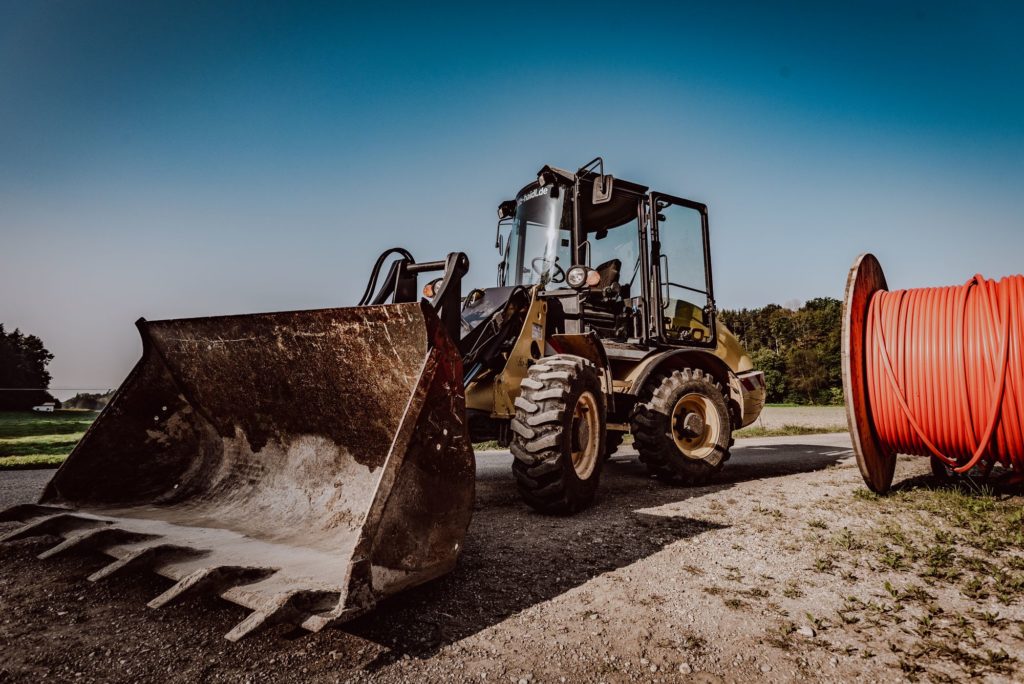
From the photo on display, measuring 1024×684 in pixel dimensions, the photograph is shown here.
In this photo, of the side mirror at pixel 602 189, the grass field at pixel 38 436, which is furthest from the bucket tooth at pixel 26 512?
the side mirror at pixel 602 189

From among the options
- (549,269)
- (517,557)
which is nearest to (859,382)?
(549,269)

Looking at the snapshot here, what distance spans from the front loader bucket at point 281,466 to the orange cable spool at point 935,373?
3756 mm

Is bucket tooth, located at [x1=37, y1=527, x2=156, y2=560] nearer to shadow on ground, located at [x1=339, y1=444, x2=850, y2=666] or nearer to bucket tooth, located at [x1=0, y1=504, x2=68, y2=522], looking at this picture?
bucket tooth, located at [x1=0, y1=504, x2=68, y2=522]

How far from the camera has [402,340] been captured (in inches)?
109

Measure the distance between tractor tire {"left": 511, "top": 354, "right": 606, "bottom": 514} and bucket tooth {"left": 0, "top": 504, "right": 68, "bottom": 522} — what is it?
2.67 metres

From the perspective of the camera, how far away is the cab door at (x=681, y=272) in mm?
6184

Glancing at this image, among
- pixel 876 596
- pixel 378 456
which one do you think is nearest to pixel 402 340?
pixel 378 456

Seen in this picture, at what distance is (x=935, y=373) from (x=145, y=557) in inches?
204

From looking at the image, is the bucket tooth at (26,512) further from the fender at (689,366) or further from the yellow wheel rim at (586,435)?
the fender at (689,366)

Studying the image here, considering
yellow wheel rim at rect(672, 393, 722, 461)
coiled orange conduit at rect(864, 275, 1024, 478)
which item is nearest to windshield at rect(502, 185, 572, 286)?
yellow wheel rim at rect(672, 393, 722, 461)

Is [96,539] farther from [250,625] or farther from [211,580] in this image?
[250,625]

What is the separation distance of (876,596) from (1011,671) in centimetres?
72

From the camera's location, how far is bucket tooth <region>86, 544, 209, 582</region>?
2.29 metres

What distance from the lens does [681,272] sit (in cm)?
653
